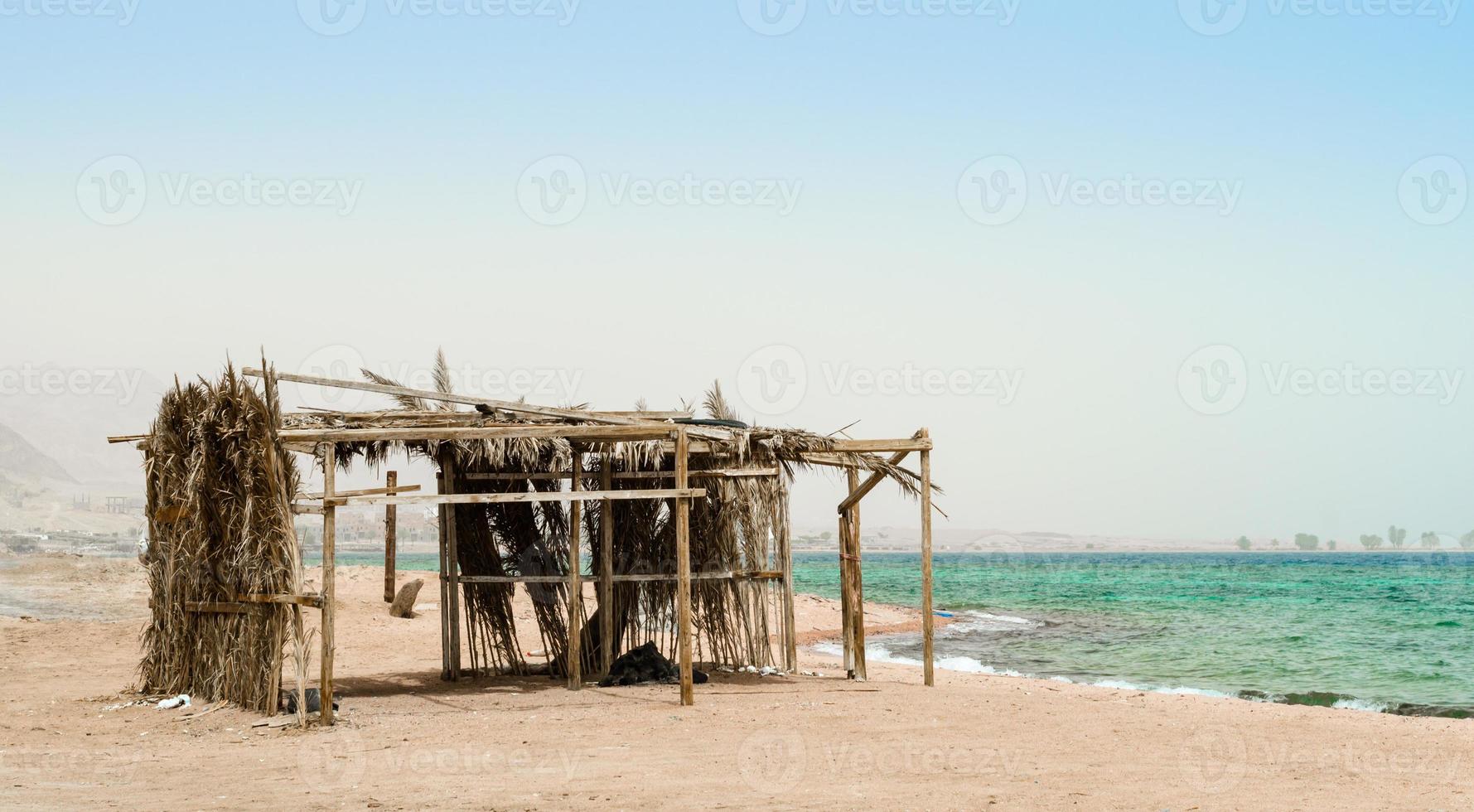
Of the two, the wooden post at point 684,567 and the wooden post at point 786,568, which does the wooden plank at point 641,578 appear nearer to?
the wooden post at point 786,568

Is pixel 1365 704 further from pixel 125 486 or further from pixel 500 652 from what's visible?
pixel 125 486

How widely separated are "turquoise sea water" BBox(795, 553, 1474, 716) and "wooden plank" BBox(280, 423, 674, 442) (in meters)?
9.88

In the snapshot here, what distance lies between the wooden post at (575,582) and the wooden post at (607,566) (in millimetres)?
267

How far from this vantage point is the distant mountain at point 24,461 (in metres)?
115

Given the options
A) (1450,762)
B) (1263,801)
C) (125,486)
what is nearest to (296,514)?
(1263,801)

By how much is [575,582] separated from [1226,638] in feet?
64.5

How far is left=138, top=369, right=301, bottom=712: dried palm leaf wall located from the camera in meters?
9.77

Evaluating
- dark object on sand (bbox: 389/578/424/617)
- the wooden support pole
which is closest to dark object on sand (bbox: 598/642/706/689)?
the wooden support pole

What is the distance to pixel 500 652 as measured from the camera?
43.8 ft

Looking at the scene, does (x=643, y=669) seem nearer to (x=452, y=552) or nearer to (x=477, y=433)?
(x=452, y=552)

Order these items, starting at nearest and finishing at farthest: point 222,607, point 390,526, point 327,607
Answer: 1. point 327,607
2. point 222,607
3. point 390,526

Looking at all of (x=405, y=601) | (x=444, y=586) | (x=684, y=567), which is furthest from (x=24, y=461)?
(x=684, y=567)

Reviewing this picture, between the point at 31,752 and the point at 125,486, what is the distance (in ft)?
437

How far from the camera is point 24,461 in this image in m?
122
